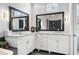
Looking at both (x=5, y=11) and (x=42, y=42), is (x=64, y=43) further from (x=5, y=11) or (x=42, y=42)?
(x=5, y=11)

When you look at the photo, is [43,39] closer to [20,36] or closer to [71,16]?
[20,36]

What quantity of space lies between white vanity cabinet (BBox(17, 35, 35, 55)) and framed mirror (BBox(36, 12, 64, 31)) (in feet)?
0.64

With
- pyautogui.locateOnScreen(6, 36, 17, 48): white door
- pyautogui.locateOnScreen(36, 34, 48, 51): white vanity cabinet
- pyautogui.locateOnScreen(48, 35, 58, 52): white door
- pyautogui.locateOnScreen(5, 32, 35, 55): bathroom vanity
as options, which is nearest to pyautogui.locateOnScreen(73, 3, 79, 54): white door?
pyautogui.locateOnScreen(48, 35, 58, 52): white door

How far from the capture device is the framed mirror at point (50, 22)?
129 centimetres

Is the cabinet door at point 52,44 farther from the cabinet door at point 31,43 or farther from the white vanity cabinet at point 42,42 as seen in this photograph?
the cabinet door at point 31,43

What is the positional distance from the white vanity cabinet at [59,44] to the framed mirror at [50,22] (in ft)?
0.42

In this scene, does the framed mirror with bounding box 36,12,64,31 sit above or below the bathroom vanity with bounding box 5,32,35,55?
above

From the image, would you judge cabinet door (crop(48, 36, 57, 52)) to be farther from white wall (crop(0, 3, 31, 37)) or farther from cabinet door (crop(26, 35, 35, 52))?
white wall (crop(0, 3, 31, 37))

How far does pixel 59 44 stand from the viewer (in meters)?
1.33

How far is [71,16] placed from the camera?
1.25 metres

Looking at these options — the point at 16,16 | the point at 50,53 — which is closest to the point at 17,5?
the point at 16,16

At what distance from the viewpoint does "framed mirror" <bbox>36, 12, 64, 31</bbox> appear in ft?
4.22
